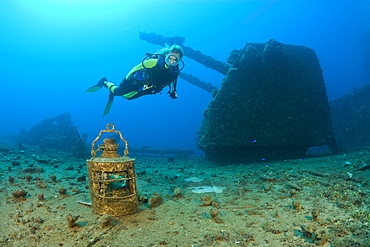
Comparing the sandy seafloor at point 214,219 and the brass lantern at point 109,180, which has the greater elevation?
the brass lantern at point 109,180

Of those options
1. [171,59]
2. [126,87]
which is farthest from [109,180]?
[126,87]

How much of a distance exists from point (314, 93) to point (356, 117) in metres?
8.17

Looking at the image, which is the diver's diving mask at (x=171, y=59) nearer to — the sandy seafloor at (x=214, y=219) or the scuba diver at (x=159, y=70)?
the scuba diver at (x=159, y=70)

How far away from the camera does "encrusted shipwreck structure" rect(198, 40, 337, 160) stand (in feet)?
29.9

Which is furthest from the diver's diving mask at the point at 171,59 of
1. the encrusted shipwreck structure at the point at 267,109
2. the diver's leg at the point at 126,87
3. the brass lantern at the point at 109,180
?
the encrusted shipwreck structure at the point at 267,109

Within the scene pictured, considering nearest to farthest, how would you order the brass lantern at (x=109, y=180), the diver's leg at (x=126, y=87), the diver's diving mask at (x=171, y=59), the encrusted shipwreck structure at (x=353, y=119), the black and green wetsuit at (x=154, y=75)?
the brass lantern at (x=109, y=180), the diver's diving mask at (x=171, y=59), the black and green wetsuit at (x=154, y=75), the diver's leg at (x=126, y=87), the encrusted shipwreck structure at (x=353, y=119)

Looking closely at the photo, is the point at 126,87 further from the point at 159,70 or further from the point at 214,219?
the point at 214,219

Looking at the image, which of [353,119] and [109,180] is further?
[353,119]

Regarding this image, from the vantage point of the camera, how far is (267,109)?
916cm

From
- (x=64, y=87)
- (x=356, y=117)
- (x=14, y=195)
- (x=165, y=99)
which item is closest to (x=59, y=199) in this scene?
(x=14, y=195)

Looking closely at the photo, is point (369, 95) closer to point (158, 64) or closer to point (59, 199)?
point (158, 64)

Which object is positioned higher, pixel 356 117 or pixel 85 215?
pixel 356 117

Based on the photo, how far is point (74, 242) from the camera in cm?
254

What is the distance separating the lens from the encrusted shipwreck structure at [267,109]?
912 centimetres
